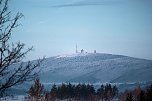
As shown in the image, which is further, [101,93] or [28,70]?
[101,93]

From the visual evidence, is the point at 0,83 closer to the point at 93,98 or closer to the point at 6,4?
the point at 6,4

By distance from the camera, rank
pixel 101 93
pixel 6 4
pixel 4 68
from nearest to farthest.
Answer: pixel 4 68, pixel 6 4, pixel 101 93

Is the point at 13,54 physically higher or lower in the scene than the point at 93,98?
higher

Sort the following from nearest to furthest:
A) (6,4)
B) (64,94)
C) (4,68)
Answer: (4,68), (6,4), (64,94)

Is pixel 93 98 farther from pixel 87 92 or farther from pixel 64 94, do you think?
pixel 64 94

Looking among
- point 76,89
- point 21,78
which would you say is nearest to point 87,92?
point 76,89

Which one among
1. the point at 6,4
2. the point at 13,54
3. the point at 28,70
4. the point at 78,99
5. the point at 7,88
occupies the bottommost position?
the point at 78,99

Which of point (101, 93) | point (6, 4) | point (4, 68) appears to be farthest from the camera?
point (101, 93)

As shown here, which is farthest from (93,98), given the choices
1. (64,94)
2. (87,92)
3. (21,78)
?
(21,78)

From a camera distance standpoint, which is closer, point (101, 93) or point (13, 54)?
point (13, 54)
